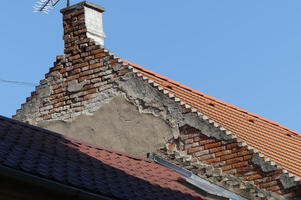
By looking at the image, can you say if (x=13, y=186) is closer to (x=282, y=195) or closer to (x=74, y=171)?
(x=74, y=171)

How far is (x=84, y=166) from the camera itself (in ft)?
28.6

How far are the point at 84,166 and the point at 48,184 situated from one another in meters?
1.76

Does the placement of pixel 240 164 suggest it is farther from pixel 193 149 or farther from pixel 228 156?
pixel 193 149

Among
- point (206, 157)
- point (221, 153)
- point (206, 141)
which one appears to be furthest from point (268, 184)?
point (206, 141)

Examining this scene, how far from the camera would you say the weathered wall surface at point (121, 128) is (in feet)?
39.4

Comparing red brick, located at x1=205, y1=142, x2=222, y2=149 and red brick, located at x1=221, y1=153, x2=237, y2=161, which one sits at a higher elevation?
red brick, located at x1=205, y1=142, x2=222, y2=149

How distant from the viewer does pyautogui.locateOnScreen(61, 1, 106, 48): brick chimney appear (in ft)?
43.7

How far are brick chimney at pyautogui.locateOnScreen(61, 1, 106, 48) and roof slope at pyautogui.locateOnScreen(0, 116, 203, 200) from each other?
10.7 ft

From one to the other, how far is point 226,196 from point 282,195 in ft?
3.03

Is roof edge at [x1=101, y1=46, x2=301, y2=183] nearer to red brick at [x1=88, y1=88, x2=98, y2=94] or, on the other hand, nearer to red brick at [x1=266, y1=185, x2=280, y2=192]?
red brick at [x1=266, y1=185, x2=280, y2=192]

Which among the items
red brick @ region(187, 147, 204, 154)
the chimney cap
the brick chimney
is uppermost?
the chimney cap

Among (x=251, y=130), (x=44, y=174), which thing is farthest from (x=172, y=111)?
(x=44, y=174)

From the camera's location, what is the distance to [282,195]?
10695 millimetres

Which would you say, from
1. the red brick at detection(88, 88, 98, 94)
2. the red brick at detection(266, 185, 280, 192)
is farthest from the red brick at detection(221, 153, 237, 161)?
the red brick at detection(88, 88, 98, 94)
